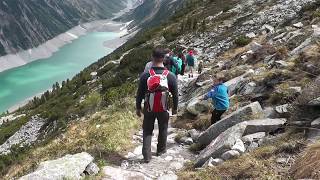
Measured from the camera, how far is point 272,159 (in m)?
7.88

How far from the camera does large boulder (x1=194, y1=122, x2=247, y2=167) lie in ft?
30.1

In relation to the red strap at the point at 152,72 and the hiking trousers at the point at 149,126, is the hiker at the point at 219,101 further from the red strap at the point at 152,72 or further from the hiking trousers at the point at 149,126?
the red strap at the point at 152,72

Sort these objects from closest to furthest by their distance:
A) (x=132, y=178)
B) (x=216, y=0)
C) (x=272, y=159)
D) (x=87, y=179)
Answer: (x=272, y=159) → (x=87, y=179) → (x=132, y=178) → (x=216, y=0)

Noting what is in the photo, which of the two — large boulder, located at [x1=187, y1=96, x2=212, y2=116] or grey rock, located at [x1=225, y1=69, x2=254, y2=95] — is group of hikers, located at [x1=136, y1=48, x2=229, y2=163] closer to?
large boulder, located at [x1=187, y1=96, x2=212, y2=116]

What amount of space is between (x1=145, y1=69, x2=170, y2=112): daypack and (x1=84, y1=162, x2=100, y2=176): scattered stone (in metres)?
1.65

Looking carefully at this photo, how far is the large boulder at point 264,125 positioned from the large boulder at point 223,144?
0.13 meters

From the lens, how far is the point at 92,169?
9.03 m

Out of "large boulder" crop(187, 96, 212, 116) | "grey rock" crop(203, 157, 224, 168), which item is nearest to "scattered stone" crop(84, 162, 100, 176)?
"grey rock" crop(203, 157, 224, 168)

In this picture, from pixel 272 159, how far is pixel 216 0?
205 feet

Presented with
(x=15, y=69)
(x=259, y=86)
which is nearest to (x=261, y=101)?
(x=259, y=86)

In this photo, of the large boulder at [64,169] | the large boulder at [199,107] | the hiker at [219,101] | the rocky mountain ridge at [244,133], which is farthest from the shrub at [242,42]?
the large boulder at [64,169]

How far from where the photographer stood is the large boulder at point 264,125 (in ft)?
31.4

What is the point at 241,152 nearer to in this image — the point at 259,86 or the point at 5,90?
the point at 259,86

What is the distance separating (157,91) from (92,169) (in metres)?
2.05
